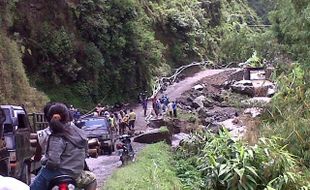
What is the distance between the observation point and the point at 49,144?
6.01m

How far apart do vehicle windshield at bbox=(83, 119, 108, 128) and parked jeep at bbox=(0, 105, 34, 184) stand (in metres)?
8.96

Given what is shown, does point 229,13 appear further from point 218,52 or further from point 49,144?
point 49,144

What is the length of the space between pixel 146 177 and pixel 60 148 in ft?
19.2

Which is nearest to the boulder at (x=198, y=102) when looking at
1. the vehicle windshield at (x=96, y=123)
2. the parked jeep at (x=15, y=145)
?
the vehicle windshield at (x=96, y=123)

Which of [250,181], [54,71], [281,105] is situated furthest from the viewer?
[54,71]

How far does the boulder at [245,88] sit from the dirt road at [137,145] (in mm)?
3927

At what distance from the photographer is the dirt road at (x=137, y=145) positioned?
50.1 ft

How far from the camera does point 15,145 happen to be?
10.0m

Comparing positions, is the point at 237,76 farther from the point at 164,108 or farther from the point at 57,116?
the point at 57,116

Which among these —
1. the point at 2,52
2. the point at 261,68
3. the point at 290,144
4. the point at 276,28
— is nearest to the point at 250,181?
the point at 290,144

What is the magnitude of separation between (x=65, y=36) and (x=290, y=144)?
20.7 metres

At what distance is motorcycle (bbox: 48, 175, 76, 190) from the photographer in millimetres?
5770

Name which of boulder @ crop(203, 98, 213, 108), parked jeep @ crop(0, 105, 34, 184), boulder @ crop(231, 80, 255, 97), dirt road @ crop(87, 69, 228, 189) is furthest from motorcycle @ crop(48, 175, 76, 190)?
boulder @ crop(231, 80, 255, 97)

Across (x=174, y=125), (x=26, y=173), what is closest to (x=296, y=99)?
(x=26, y=173)
